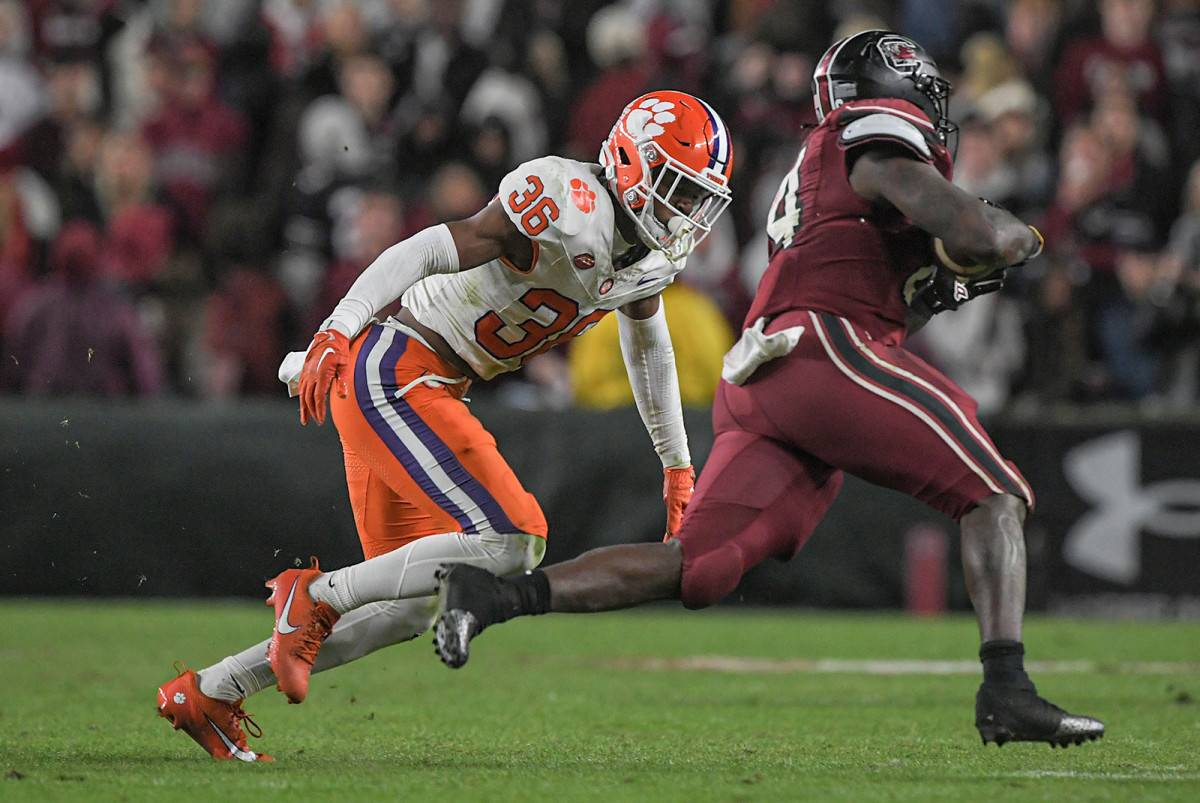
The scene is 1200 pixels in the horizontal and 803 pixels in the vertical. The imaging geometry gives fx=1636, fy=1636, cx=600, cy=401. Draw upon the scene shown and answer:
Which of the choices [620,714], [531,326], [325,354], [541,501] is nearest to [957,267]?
[531,326]

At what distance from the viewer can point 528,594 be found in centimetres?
396

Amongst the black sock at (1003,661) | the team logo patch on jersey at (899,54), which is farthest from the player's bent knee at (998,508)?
the team logo patch on jersey at (899,54)

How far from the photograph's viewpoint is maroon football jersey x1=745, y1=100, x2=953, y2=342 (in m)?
4.12

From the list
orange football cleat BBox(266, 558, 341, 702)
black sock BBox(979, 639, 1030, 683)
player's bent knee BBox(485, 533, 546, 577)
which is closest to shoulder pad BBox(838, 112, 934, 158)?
black sock BBox(979, 639, 1030, 683)

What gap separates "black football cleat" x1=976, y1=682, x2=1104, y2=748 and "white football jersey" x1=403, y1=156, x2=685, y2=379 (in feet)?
4.89

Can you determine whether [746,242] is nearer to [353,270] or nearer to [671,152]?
[353,270]

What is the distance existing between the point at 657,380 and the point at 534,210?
2.70 feet

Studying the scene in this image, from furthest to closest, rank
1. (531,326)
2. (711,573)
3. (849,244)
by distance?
(531,326) < (849,244) < (711,573)

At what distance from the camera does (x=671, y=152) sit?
4363 mm

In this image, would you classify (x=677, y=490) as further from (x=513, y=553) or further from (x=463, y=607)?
(x=463, y=607)

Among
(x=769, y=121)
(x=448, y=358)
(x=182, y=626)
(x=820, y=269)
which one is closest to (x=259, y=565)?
(x=182, y=626)

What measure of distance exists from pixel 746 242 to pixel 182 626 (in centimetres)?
429

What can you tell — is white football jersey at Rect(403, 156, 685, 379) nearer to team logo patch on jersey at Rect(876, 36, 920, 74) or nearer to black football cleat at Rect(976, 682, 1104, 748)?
team logo patch on jersey at Rect(876, 36, 920, 74)

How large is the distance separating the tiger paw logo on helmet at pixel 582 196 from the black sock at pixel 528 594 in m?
0.99
